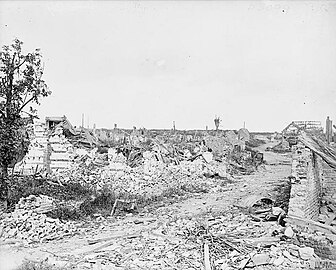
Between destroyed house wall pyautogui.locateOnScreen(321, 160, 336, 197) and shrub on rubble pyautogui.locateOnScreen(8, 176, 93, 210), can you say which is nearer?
destroyed house wall pyautogui.locateOnScreen(321, 160, 336, 197)

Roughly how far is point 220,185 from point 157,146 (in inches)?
184

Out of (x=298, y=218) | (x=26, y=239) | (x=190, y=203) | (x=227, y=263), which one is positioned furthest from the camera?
(x=190, y=203)

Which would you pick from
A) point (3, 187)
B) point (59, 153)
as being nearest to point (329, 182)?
point (3, 187)

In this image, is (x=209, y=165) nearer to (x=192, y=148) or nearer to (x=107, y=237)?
(x=192, y=148)

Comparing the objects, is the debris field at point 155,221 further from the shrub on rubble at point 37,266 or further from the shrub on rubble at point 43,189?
the shrub on rubble at point 37,266

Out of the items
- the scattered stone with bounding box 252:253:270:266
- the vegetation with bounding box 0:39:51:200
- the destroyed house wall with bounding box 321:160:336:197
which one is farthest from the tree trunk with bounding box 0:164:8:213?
the destroyed house wall with bounding box 321:160:336:197

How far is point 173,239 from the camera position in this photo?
7.58 metres

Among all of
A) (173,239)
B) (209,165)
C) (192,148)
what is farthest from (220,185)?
(173,239)

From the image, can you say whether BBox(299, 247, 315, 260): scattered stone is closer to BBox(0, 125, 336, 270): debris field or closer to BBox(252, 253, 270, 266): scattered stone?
BBox(0, 125, 336, 270): debris field

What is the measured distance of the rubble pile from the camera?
8.12 meters

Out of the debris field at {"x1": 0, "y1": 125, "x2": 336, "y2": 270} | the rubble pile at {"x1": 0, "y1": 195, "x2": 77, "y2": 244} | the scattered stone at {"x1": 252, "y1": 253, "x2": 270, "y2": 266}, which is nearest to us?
the scattered stone at {"x1": 252, "y1": 253, "x2": 270, "y2": 266}

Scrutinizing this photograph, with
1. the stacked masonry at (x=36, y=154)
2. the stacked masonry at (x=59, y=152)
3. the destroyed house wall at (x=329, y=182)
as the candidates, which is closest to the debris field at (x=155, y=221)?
the stacked masonry at (x=59, y=152)

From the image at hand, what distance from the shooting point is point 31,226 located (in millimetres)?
8367

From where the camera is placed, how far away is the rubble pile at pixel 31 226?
8.12 m
